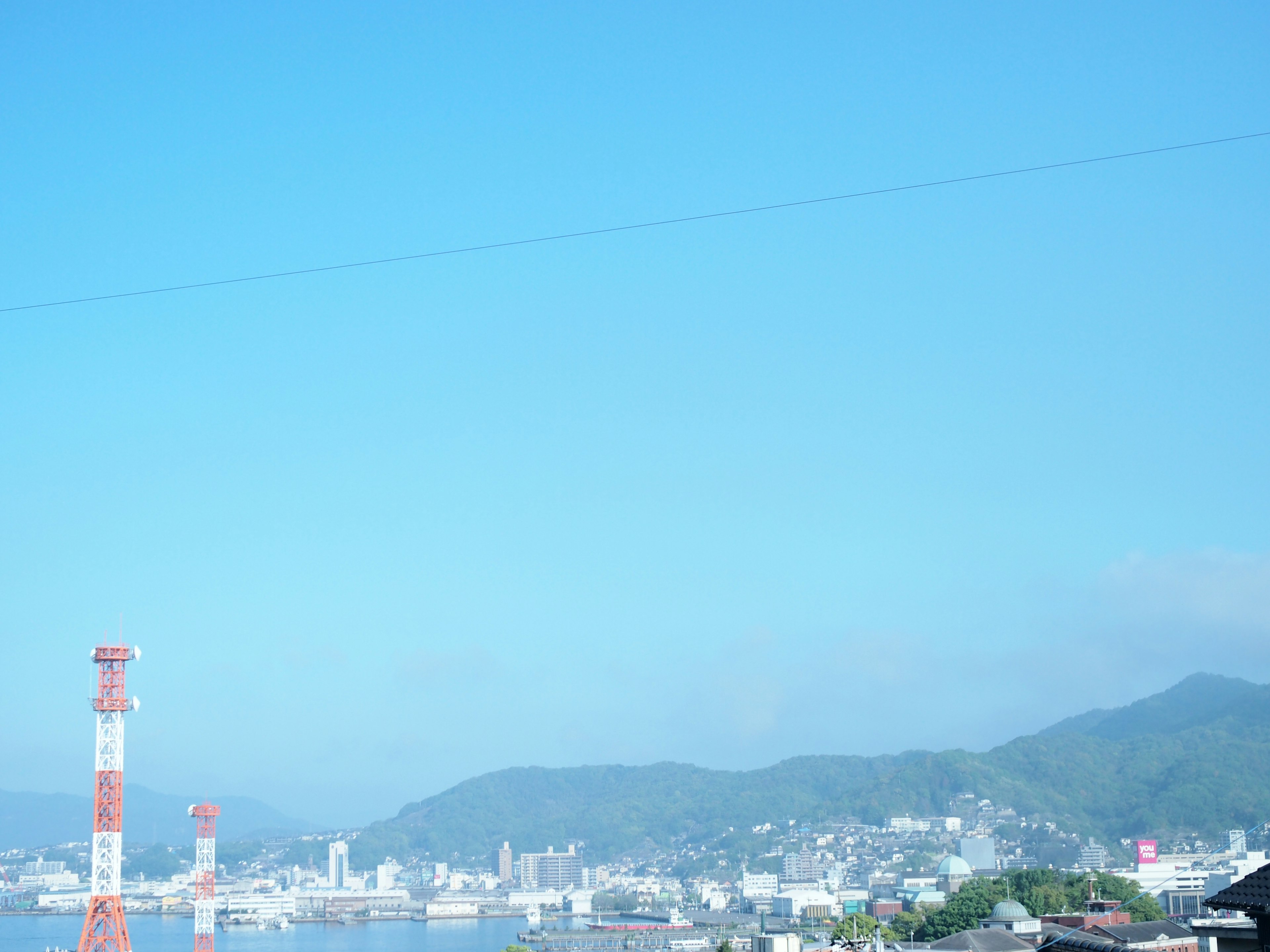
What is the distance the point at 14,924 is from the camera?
106375 millimetres

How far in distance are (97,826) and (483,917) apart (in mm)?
94532

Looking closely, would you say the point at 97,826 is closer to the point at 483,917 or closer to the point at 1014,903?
the point at 1014,903

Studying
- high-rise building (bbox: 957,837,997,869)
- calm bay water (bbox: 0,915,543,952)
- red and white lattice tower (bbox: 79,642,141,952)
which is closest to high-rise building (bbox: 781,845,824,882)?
high-rise building (bbox: 957,837,997,869)

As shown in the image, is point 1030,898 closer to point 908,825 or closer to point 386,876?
point 386,876

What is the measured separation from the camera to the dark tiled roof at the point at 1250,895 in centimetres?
396

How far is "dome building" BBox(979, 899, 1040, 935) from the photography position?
3253 centimetres

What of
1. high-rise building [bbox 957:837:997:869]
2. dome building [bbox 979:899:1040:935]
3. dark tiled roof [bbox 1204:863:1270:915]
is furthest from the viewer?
high-rise building [bbox 957:837:997:869]

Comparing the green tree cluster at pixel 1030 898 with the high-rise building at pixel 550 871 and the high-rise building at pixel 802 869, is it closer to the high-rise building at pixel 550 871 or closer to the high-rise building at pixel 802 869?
the high-rise building at pixel 802 869

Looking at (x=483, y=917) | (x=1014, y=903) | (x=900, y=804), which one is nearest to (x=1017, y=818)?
(x=900, y=804)

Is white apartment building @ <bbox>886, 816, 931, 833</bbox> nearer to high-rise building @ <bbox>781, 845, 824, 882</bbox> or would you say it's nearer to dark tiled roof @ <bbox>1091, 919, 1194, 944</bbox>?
high-rise building @ <bbox>781, 845, 824, 882</bbox>

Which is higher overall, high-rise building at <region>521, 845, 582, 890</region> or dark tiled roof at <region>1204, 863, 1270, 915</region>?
dark tiled roof at <region>1204, 863, 1270, 915</region>

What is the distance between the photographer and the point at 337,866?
158 m

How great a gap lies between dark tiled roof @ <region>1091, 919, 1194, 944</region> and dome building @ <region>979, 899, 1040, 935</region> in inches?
171

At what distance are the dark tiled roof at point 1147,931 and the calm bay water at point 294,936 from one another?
50.2m
